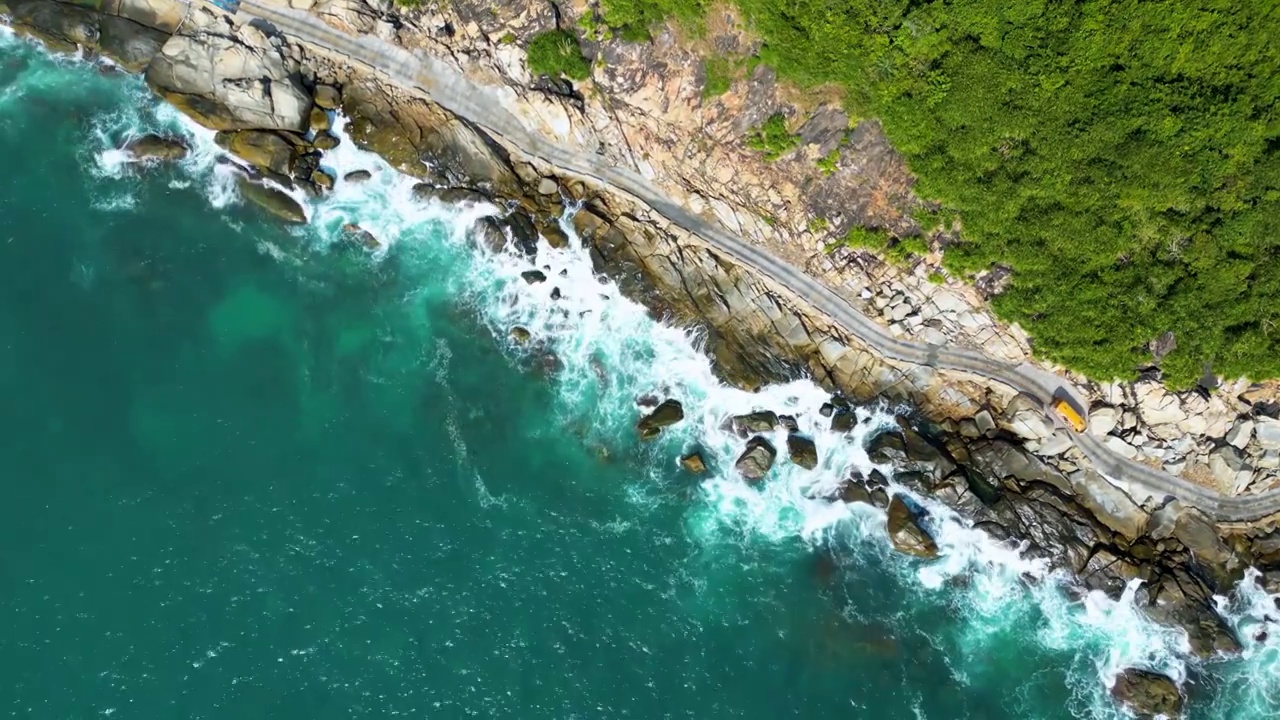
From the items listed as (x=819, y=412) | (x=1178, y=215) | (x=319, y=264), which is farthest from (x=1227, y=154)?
(x=319, y=264)

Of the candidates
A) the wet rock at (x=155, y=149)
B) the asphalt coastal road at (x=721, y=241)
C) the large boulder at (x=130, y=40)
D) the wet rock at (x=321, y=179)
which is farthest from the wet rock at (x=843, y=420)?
the large boulder at (x=130, y=40)

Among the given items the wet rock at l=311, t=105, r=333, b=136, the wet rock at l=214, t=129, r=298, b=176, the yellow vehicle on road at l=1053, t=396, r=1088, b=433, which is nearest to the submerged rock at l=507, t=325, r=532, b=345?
the wet rock at l=214, t=129, r=298, b=176

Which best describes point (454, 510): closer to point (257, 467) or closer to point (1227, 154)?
point (257, 467)

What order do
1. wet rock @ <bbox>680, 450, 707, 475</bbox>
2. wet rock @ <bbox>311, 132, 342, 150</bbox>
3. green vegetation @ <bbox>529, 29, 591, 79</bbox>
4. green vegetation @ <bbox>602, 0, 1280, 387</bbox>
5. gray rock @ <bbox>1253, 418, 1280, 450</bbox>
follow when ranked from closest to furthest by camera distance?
green vegetation @ <bbox>602, 0, 1280, 387</bbox> < green vegetation @ <bbox>529, 29, 591, 79</bbox> < gray rock @ <bbox>1253, 418, 1280, 450</bbox> < wet rock @ <bbox>680, 450, 707, 475</bbox> < wet rock @ <bbox>311, 132, 342, 150</bbox>

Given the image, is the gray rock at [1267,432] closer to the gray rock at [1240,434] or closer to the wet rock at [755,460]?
the gray rock at [1240,434]

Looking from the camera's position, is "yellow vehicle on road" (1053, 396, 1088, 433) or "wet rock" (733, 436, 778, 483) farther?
"wet rock" (733, 436, 778, 483)

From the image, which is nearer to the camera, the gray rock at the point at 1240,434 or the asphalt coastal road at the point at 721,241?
the gray rock at the point at 1240,434

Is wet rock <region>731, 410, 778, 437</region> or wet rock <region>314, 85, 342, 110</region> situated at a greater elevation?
wet rock <region>314, 85, 342, 110</region>

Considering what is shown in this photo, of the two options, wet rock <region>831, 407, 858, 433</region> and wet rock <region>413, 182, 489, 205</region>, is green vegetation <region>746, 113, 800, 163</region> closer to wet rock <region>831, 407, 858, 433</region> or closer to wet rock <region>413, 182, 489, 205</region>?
wet rock <region>831, 407, 858, 433</region>
